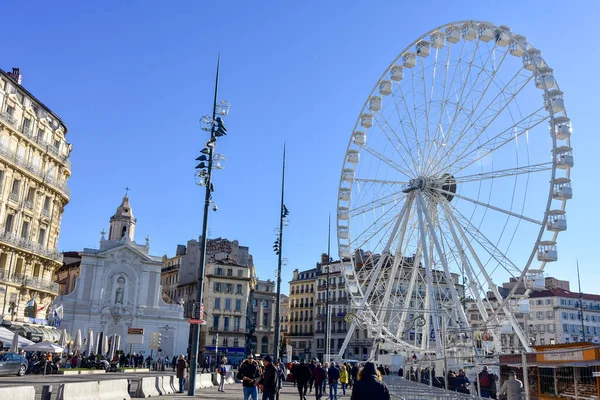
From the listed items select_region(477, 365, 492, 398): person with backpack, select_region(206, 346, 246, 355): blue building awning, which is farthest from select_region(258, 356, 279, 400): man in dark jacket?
select_region(206, 346, 246, 355): blue building awning

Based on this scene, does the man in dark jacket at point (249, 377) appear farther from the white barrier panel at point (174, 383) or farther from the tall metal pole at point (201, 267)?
the white barrier panel at point (174, 383)

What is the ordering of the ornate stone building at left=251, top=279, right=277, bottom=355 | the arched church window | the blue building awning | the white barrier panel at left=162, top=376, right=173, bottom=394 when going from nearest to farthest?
the white barrier panel at left=162, top=376, right=173, bottom=394
the arched church window
the blue building awning
the ornate stone building at left=251, top=279, right=277, bottom=355

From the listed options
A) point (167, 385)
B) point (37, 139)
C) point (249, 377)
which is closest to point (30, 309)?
point (37, 139)

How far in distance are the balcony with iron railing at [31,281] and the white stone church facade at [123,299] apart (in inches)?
807

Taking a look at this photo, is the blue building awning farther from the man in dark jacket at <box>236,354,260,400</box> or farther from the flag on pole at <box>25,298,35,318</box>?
the man in dark jacket at <box>236,354,260,400</box>

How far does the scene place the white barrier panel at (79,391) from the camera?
16266mm

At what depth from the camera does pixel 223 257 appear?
100688 millimetres

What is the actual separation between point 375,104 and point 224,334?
196ft

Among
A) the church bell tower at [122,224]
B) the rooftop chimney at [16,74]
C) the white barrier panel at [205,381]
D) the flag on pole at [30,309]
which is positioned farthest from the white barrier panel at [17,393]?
the church bell tower at [122,224]

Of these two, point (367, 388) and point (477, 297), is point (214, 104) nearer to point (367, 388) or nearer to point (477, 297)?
point (477, 297)

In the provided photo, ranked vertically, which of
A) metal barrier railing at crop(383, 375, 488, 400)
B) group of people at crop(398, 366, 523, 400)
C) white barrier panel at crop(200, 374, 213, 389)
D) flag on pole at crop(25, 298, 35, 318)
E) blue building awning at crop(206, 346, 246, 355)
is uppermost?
flag on pole at crop(25, 298, 35, 318)

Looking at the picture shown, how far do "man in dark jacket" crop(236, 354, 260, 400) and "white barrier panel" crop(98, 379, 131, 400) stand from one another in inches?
196

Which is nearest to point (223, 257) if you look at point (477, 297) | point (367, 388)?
Answer: point (477, 297)

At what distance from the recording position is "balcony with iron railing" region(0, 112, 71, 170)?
153 ft
